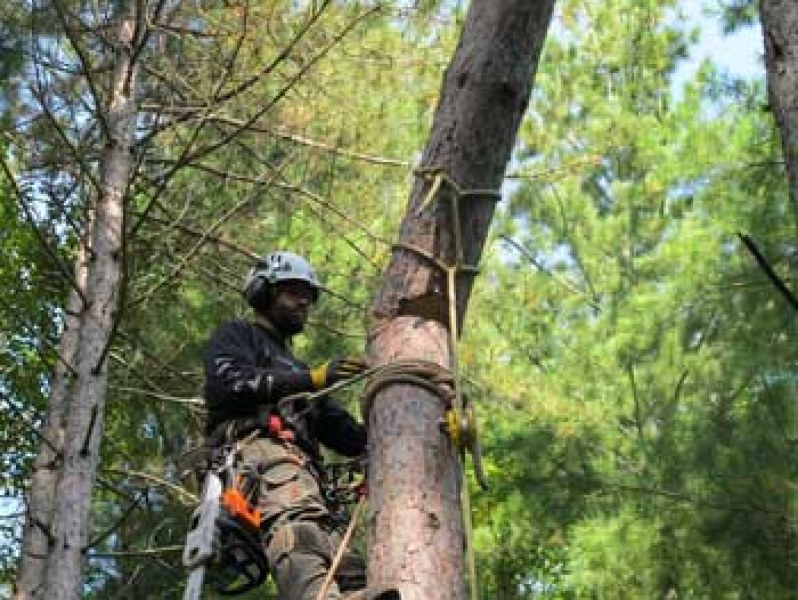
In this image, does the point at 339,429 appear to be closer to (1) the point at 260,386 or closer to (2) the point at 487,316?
(1) the point at 260,386

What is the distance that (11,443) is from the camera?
8359 millimetres

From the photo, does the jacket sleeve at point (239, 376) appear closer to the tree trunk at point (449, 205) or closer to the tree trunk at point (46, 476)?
the tree trunk at point (449, 205)

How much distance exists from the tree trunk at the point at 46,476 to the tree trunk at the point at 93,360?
121 mm

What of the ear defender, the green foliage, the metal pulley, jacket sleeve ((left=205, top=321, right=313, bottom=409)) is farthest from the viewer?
the green foliage

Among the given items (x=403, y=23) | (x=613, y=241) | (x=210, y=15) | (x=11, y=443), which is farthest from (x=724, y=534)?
(x=613, y=241)

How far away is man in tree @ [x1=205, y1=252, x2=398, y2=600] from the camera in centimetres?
A: 300

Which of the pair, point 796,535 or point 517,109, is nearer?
point 517,109

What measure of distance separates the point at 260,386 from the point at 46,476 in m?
3.87

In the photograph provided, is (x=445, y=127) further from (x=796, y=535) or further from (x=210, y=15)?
(x=210, y=15)

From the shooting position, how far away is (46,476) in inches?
266

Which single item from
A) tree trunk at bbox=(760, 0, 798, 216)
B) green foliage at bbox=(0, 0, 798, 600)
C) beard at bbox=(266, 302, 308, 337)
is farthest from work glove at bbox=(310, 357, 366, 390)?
green foliage at bbox=(0, 0, 798, 600)

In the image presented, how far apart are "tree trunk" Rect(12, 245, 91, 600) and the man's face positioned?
258 cm

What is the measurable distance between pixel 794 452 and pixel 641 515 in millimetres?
991

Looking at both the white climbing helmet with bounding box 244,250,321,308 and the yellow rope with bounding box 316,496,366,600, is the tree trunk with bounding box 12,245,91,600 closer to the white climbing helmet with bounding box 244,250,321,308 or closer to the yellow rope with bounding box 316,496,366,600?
the white climbing helmet with bounding box 244,250,321,308
